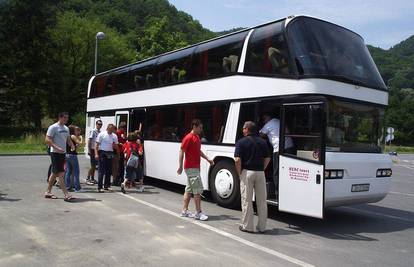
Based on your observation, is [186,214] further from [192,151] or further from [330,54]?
[330,54]

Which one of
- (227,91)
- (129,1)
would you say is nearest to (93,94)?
(227,91)

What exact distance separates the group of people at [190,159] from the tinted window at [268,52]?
3.43ft

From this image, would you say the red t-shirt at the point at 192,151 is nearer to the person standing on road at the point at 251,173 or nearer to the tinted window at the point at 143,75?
the person standing on road at the point at 251,173

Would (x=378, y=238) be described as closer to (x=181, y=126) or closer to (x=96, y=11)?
(x=181, y=126)

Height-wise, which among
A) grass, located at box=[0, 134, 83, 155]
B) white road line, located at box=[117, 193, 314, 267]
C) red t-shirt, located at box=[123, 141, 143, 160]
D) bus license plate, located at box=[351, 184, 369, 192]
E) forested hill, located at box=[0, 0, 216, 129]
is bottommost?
white road line, located at box=[117, 193, 314, 267]

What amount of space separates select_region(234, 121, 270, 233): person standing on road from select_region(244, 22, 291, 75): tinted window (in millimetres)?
1535

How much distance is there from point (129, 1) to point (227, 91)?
7186cm

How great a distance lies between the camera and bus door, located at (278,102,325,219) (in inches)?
297

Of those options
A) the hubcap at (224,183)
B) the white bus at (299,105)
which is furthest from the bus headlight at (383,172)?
the hubcap at (224,183)

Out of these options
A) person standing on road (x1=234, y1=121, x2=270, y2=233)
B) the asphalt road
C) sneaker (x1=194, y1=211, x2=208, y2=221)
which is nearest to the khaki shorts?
sneaker (x1=194, y1=211, x2=208, y2=221)

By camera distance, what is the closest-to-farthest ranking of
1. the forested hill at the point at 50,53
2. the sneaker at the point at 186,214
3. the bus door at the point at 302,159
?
1. the bus door at the point at 302,159
2. the sneaker at the point at 186,214
3. the forested hill at the point at 50,53

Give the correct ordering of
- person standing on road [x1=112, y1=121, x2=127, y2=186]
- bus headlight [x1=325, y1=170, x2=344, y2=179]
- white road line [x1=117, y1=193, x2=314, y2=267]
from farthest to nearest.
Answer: person standing on road [x1=112, y1=121, x2=127, y2=186] → bus headlight [x1=325, y1=170, x2=344, y2=179] → white road line [x1=117, y1=193, x2=314, y2=267]

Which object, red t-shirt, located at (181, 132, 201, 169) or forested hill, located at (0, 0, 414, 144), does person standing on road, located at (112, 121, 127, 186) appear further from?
forested hill, located at (0, 0, 414, 144)

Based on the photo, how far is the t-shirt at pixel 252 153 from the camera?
7566 mm
